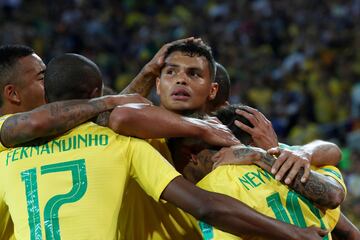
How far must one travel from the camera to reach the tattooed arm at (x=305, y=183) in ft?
14.1

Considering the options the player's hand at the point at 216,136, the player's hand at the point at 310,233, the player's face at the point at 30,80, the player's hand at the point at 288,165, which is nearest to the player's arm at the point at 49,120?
the player's hand at the point at 216,136

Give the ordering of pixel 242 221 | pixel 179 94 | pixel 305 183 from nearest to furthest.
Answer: pixel 242 221
pixel 305 183
pixel 179 94

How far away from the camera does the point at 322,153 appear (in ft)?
16.5

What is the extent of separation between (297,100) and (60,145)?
9.30 meters

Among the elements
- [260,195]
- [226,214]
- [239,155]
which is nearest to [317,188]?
[260,195]

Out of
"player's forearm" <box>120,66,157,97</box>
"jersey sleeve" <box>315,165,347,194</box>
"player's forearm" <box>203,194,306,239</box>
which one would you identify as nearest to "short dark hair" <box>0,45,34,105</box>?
"player's forearm" <box>120,66,157,97</box>

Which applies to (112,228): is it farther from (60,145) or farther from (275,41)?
(275,41)

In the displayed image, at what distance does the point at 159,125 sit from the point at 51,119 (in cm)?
61

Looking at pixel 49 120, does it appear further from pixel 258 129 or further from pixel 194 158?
pixel 258 129

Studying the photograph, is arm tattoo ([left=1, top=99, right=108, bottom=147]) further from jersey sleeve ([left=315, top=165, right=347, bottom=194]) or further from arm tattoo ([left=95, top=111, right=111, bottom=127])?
jersey sleeve ([left=315, top=165, right=347, bottom=194])

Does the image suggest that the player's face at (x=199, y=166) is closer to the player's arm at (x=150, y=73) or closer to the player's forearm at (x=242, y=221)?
the player's forearm at (x=242, y=221)

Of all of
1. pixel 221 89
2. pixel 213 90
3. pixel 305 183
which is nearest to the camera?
pixel 305 183

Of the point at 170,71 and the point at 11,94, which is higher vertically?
the point at 170,71

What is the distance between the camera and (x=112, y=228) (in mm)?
4266
